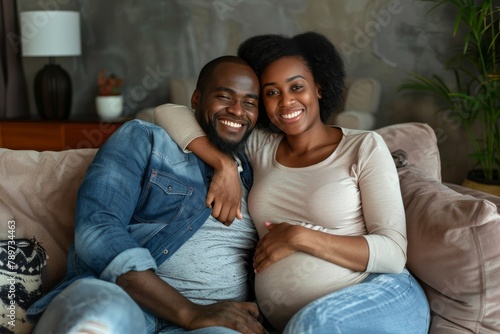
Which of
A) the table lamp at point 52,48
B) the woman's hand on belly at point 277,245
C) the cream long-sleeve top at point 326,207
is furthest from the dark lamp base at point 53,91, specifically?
the woman's hand on belly at point 277,245

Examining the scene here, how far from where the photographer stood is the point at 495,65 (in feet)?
11.7

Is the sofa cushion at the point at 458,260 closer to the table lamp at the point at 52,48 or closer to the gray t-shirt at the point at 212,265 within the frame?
the gray t-shirt at the point at 212,265

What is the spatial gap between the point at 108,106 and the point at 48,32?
1.97 feet

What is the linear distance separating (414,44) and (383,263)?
8.60 feet

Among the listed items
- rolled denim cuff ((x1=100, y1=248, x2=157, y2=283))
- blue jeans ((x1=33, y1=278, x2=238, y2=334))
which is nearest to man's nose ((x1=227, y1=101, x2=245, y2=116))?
rolled denim cuff ((x1=100, y1=248, x2=157, y2=283))

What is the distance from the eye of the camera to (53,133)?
3.81m

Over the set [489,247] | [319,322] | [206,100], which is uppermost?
[206,100]

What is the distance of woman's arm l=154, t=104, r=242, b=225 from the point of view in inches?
61.7

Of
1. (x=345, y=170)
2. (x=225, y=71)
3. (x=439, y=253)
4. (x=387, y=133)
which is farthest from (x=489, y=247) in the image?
(x=225, y=71)

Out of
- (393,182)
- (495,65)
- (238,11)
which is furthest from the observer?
(238,11)

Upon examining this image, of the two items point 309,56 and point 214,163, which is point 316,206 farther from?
point 309,56

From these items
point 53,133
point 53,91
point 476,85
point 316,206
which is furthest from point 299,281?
point 53,91

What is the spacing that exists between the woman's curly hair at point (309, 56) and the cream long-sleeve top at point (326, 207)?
0.20 metres

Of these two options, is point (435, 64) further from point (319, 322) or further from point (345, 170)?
point (319, 322)
